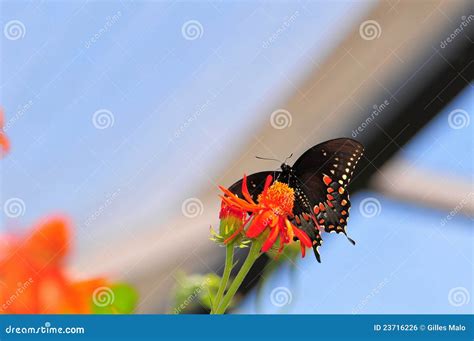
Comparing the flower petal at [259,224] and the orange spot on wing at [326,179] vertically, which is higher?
the orange spot on wing at [326,179]

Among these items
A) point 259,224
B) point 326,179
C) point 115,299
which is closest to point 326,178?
point 326,179

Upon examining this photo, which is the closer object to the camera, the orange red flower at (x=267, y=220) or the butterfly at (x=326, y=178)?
the orange red flower at (x=267, y=220)

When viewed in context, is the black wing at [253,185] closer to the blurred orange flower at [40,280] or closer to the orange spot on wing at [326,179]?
the orange spot on wing at [326,179]

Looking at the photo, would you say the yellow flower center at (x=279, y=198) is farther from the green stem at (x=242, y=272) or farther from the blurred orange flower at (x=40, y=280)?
the blurred orange flower at (x=40, y=280)

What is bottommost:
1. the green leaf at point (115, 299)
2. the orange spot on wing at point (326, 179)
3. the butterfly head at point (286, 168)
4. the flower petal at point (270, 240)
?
the green leaf at point (115, 299)

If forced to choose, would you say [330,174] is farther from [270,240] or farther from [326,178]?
[270,240]

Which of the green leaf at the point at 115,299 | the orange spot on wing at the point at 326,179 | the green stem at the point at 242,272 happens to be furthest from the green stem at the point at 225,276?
the orange spot on wing at the point at 326,179
